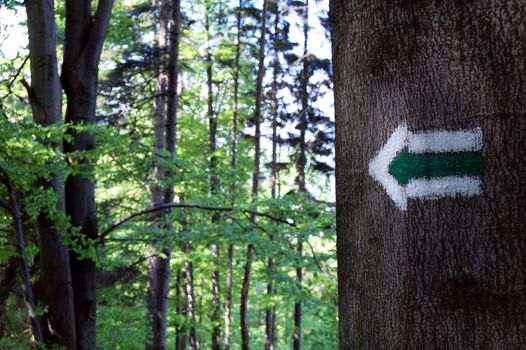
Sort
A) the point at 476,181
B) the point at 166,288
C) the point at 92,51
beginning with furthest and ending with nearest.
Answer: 1. the point at 166,288
2. the point at 92,51
3. the point at 476,181

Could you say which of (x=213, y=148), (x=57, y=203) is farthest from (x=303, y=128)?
(x=57, y=203)

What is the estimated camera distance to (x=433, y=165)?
1350 mm

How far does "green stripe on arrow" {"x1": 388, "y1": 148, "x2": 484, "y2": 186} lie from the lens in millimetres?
1291

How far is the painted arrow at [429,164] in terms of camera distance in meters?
1.29

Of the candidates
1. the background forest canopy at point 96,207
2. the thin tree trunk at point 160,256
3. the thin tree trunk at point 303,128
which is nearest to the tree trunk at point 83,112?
the background forest canopy at point 96,207

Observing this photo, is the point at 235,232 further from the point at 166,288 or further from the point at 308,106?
the point at 308,106

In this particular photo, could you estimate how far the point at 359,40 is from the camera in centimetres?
150

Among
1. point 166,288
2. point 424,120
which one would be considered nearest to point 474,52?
point 424,120

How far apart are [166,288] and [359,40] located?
32.3 feet

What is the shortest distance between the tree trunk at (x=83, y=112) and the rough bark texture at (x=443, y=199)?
5568 mm

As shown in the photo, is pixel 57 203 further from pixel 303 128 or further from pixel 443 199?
pixel 303 128

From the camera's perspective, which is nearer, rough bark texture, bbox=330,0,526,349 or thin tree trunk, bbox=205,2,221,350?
rough bark texture, bbox=330,0,526,349

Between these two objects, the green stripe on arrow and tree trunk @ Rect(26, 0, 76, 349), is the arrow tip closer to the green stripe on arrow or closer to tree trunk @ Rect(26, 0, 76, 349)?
the green stripe on arrow

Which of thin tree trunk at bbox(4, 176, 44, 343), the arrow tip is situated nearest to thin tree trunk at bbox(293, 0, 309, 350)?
thin tree trunk at bbox(4, 176, 44, 343)
